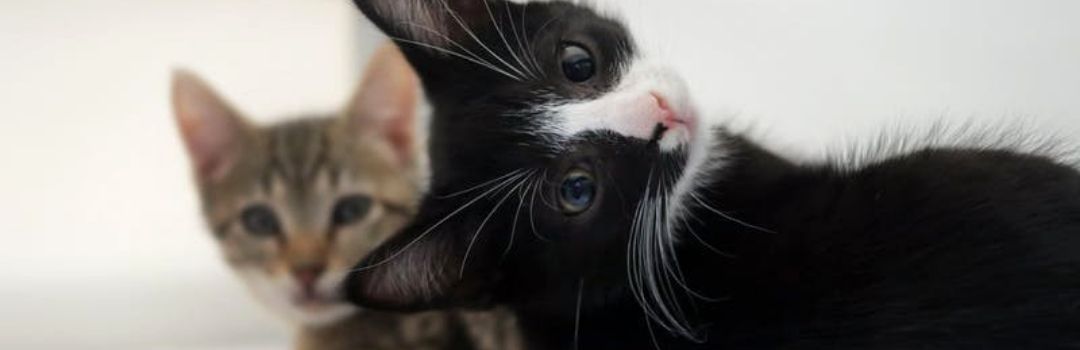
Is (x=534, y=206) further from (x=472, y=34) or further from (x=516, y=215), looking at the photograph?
(x=472, y=34)

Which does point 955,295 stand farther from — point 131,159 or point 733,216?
point 131,159

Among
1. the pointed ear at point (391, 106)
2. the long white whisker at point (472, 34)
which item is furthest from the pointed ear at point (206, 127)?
the long white whisker at point (472, 34)

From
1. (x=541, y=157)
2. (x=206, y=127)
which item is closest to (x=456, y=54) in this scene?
(x=541, y=157)

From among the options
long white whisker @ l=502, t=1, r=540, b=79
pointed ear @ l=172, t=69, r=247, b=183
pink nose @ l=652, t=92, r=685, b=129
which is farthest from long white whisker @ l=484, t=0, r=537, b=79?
pointed ear @ l=172, t=69, r=247, b=183

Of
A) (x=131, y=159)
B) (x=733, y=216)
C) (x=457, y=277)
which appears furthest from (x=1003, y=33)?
(x=131, y=159)

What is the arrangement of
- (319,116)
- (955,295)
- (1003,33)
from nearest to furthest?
(955,295), (319,116), (1003,33)

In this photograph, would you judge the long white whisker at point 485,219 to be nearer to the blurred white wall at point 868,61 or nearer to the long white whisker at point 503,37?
the long white whisker at point 503,37
